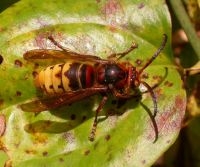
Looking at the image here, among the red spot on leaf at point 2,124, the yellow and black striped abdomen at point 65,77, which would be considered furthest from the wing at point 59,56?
the red spot on leaf at point 2,124

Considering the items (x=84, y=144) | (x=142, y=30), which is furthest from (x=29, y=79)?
(x=142, y=30)

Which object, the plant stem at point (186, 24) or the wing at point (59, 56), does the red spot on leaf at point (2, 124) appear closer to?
the wing at point (59, 56)

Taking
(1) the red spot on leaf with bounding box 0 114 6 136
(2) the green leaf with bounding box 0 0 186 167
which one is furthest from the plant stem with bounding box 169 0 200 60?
(1) the red spot on leaf with bounding box 0 114 6 136

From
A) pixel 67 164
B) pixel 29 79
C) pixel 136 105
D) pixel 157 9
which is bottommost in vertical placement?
pixel 67 164

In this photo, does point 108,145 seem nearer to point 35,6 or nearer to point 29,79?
point 29,79

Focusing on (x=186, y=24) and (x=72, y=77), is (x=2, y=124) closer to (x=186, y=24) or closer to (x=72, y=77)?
(x=72, y=77)

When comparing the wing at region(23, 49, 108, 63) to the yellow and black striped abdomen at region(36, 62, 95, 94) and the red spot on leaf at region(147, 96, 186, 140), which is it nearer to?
the yellow and black striped abdomen at region(36, 62, 95, 94)

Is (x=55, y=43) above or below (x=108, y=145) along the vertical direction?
above
